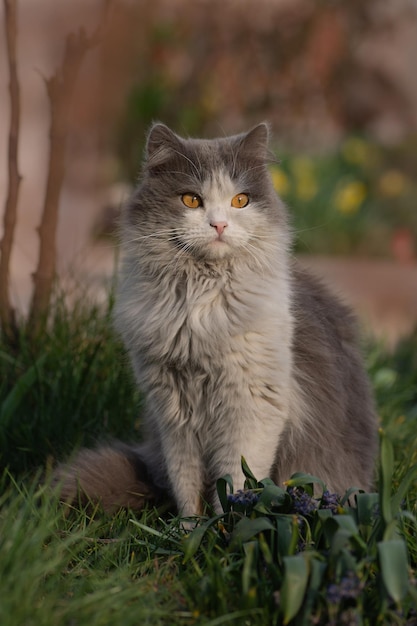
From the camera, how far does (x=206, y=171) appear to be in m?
2.56

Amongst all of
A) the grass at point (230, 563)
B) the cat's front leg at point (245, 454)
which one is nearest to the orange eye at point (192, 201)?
the cat's front leg at point (245, 454)

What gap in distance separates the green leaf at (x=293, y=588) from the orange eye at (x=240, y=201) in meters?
1.16

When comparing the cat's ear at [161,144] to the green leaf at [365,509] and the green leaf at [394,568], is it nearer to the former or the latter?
the green leaf at [365,509]

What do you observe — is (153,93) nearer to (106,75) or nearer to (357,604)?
(106,75)

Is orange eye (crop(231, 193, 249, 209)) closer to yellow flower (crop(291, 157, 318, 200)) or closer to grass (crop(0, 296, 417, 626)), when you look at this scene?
grass (crop(0, 296, 417, 626))

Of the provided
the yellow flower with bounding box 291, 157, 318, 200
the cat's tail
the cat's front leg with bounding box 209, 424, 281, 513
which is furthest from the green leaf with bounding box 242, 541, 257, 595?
the yellow flower with bounding box 291, 157, 318, 200

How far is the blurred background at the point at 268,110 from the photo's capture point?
7051mm

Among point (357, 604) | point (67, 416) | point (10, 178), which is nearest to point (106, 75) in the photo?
point (10, 178)

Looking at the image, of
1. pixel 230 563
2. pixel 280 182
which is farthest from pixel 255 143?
pixel 280 182

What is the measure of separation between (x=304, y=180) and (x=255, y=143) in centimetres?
455

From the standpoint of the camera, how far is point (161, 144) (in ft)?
8.70

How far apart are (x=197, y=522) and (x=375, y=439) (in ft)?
3.17

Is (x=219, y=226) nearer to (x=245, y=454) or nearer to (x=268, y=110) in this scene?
(x=245, y=454)

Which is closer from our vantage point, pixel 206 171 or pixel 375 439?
pixel 206 171
